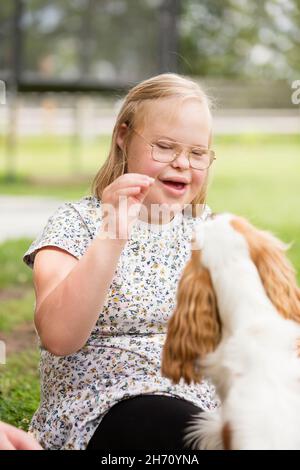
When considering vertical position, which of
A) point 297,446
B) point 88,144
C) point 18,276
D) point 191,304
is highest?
point 191,304

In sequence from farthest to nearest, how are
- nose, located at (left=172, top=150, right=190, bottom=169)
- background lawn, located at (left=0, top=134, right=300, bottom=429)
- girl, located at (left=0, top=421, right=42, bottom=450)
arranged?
background lawn, located at (left=0, top=134, right=300, bottom=429) < nose, located at (left=172, top=150, right=190, bottom=169) < girl, located at (left=0, top=421, right=42, bottom=450)

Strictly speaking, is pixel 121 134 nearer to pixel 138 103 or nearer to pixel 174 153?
pixel 138 103

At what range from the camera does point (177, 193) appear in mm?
2715

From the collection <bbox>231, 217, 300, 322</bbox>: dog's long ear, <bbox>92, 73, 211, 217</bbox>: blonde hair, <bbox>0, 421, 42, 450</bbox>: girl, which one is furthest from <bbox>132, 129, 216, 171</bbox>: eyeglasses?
<bbox>0, 421, 42, 450</bbox>: girl

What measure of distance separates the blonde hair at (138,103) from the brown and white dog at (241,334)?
2.66ft

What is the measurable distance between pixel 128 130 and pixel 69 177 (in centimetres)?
1107

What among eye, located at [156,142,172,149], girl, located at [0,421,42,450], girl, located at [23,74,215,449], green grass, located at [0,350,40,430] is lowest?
green grass, located at [0,350,40,430]

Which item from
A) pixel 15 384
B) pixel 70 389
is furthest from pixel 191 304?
pixel 15 384

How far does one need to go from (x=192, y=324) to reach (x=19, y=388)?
7.39ft

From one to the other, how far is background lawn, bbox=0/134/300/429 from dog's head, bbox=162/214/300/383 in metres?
0.80

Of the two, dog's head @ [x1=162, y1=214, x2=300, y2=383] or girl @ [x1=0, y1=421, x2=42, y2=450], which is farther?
girl @ [x1=0, y1=421, x2=42, y2=450]

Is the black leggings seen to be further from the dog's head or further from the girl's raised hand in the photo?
the girl's raised hand

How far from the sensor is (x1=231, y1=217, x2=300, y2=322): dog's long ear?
79.6 inches
